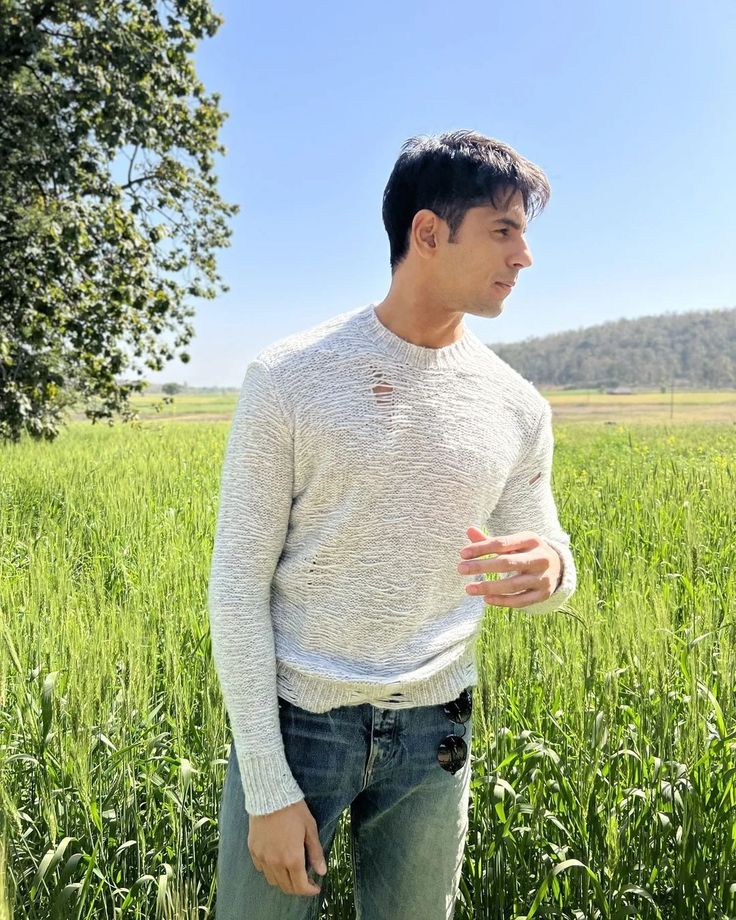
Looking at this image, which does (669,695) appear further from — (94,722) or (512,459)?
(94,722)

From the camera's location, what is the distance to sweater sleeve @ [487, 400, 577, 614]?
154 centimetres

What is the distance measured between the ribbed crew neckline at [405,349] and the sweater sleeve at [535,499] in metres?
0.24

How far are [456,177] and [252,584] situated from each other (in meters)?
0.76

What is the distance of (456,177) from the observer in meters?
1.32

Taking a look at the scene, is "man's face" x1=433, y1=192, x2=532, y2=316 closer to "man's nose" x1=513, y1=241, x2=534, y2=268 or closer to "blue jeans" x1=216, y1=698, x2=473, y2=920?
"man's nose" x1=513, y1=241, x2=534, y2=268

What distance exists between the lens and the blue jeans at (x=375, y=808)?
1.32 metres

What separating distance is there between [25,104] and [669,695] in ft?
37.4

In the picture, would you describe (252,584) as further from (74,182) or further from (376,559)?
(74,182)

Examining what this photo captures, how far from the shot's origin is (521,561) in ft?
4.32

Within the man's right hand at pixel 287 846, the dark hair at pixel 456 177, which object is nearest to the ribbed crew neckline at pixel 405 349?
the dark hair at pixel 456 177

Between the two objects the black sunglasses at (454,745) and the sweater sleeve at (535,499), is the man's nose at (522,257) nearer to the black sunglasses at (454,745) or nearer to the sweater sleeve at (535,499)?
the sweater sleeve at (535,499)

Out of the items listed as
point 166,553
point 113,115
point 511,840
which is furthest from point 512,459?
point 113,115

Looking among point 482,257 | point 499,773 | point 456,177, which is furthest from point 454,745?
point 456,177

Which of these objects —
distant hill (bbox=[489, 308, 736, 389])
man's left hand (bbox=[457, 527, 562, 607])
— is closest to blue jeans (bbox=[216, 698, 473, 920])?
man's left hand (bbox=[457, 527, 562, 607])
